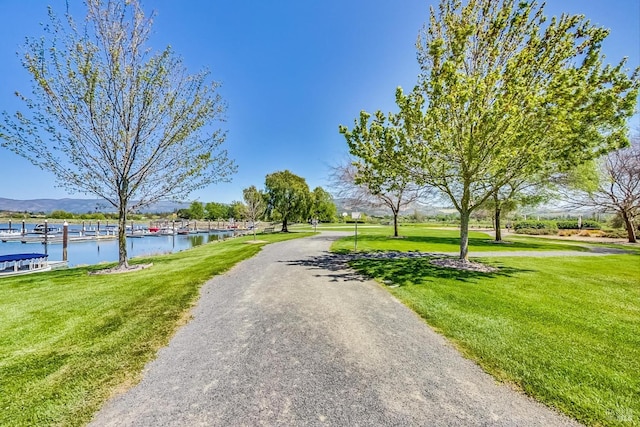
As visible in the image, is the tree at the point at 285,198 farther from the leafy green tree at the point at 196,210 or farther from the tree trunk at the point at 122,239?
the leafy green tree at the point at 196,210

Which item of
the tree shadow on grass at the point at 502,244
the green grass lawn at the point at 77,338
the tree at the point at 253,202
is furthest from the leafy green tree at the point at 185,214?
the green grass lawn at the point at 77,338

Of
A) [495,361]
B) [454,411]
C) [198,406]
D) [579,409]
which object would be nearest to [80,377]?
[198,406]

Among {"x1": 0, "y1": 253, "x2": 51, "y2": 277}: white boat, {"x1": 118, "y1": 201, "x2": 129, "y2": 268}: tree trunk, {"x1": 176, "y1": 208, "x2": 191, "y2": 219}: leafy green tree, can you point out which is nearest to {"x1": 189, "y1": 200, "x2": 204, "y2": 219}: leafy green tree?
{"x1": 176, "y1": 208, "x2": 191, "y2": 219}: leafy green tree

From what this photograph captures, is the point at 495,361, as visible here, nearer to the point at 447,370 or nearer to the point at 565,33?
the point at 447,370

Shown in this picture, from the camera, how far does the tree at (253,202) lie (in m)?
28.2

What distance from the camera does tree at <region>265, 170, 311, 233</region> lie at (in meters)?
32.6

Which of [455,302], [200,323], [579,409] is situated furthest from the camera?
[455,302]

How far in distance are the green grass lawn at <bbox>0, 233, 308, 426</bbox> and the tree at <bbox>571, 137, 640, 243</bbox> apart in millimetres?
32138

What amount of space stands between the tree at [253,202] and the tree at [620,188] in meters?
29.6

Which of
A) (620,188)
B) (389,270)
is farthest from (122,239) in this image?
(620,188)

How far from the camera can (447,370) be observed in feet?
12.8

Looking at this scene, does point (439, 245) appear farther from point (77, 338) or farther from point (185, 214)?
point (185, 214)

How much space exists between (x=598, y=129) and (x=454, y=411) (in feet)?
37.0

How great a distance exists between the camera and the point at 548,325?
553cm
